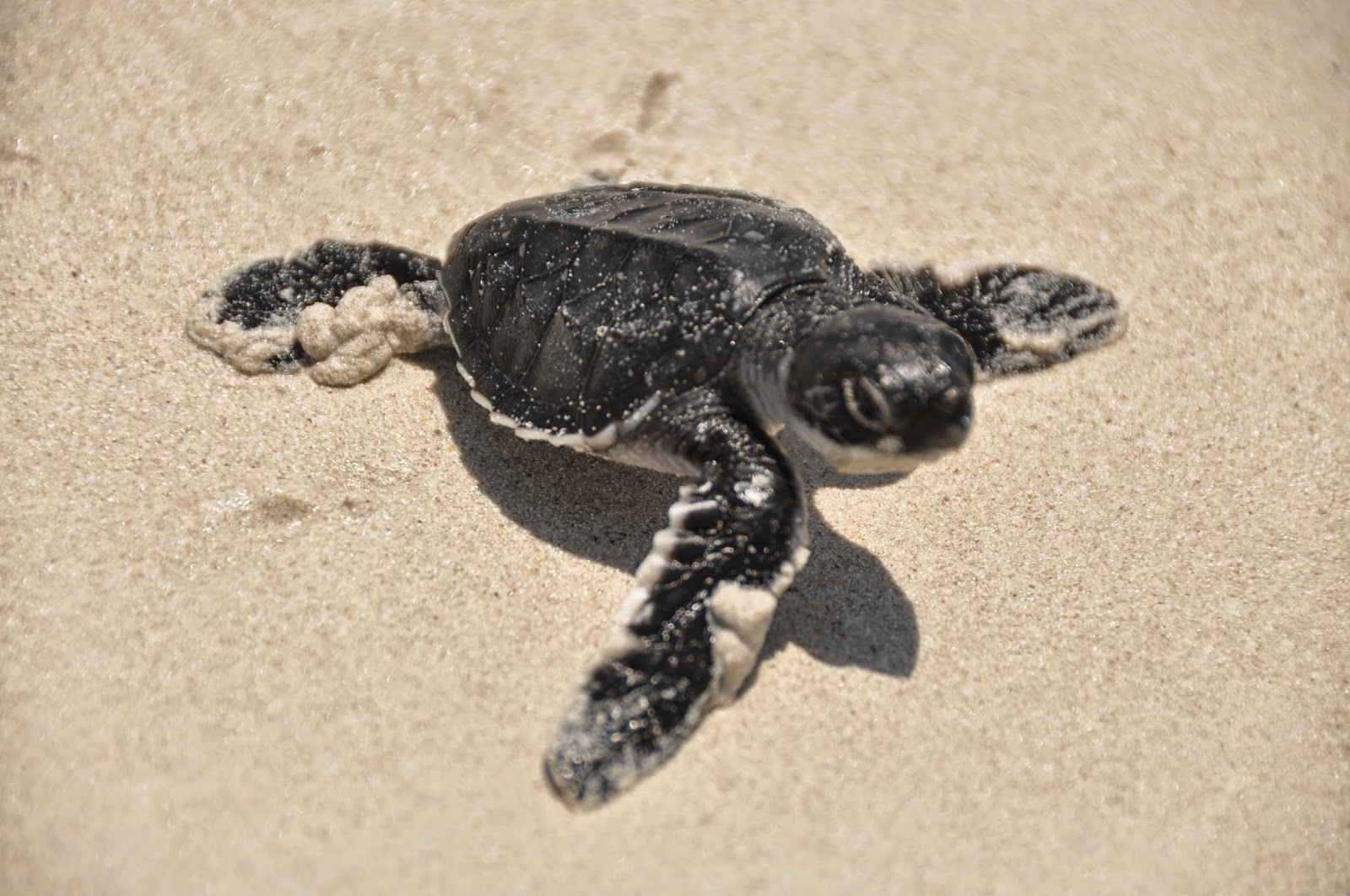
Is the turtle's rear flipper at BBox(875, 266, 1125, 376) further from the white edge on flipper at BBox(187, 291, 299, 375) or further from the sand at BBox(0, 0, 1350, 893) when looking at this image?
the white edge on flipper at BBox(187, 291, 299, 375)

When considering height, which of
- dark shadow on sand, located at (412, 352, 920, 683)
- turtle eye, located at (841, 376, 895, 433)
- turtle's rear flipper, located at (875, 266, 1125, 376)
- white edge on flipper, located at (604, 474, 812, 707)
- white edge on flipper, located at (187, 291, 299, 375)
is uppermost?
turtle eye, located at (841, 376, 895, 433)

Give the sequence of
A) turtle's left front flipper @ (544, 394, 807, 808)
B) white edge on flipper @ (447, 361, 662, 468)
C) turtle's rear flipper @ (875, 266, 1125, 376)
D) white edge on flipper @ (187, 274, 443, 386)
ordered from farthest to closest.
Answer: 1. turtle's rear flipper @ (875, 266, 1125, 376)
2. white edge on flipper @ (187, 274, 443, 386)
3. white edge on flipper @ (447, 361, 662, 468)
4. turtle's left front flipper @ (544, 394, 807, 808)

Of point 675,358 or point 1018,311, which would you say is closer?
point 675,358

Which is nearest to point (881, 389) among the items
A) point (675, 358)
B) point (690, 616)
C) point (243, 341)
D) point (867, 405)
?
point (867, 405)

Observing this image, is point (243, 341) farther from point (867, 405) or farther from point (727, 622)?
point (867, 405)

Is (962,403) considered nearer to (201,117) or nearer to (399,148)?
(399,148)

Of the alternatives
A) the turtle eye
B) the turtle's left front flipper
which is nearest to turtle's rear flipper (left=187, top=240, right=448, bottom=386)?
the turtle's left front flipper

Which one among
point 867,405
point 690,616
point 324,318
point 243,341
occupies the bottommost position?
Answer: point 243,341
